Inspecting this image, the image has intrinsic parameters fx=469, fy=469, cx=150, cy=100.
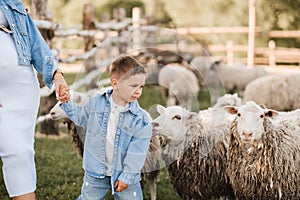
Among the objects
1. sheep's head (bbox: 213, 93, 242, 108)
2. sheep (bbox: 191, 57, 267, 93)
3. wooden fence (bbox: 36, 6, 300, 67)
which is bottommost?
sheep's head (bbox: 213, 93, 242, 108)

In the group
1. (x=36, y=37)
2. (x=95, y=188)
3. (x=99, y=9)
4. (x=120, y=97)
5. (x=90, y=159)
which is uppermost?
(x=99, y=9)

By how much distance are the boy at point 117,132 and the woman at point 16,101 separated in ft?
0.95

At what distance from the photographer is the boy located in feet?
8.73

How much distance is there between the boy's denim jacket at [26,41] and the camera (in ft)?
7.93

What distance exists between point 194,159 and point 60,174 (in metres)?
1.91

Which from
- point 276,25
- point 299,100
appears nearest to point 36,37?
point 299,100

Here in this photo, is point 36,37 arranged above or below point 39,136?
above

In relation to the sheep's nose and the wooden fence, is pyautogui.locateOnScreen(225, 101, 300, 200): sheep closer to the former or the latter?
the sheep's nose

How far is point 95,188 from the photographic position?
278 centimetres

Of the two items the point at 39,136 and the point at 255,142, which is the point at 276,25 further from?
the point at 255,142

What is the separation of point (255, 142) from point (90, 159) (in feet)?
4.34

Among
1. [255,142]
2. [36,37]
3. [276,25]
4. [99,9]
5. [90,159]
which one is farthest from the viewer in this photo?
[99,9]

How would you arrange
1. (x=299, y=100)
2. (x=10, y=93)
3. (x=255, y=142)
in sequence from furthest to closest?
(x=299, y=100) < (x=255, y=142) < (x=10, y=93)

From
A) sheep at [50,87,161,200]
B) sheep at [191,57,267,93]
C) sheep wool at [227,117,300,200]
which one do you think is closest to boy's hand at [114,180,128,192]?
sheep at [50,87,161,200]
